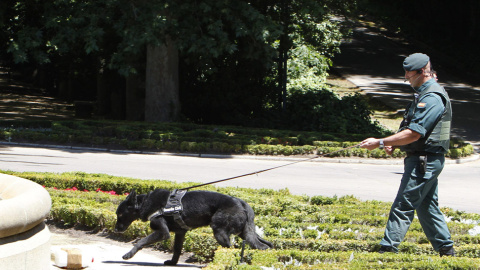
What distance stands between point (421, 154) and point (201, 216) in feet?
7.51

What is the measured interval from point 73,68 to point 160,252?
68.6 ft

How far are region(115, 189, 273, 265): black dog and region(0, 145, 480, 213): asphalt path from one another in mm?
5334

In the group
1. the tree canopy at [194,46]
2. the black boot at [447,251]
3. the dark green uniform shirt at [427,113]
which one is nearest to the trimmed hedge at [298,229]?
the black boot at [447,251]

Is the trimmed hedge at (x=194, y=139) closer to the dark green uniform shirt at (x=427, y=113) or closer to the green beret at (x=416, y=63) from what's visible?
the green beret at (x=416, y=63)

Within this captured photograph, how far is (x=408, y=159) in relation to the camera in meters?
6.62

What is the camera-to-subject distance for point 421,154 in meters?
6.53

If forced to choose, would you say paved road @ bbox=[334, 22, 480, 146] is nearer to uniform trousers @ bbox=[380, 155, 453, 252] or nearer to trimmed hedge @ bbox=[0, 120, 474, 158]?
trimmed hedge @ bbox=[0, 120, 474, 158]

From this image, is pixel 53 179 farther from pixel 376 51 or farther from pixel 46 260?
pixel 376 51

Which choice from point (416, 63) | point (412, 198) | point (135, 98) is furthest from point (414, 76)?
point (135, 98)

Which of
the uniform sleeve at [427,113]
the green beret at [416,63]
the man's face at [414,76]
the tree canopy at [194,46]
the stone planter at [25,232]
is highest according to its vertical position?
the tree canopy at [194,46]

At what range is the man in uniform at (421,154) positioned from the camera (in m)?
6.42

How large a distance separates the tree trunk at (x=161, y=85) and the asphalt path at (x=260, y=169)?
15.1 feet

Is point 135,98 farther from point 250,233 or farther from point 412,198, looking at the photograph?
point 412,198

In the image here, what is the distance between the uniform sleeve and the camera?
21.0 ft
